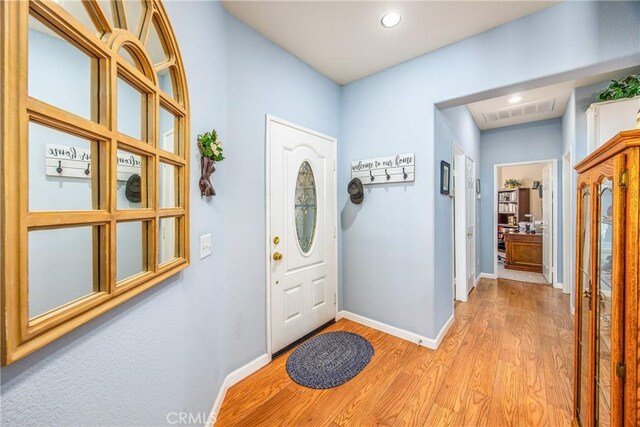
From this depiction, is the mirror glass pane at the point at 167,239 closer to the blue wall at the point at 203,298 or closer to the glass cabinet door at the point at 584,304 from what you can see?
the blue wall at the point at 203,298

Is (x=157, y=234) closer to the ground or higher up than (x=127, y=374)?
higher up

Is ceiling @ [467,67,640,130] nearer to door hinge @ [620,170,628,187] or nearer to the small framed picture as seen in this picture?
the small framed picture

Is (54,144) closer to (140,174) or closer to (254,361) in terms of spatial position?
(140,174)

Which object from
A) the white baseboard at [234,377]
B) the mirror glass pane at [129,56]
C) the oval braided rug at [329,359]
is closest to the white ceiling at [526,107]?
the oval braided rug at [329,359]

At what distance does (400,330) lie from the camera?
2578 mm

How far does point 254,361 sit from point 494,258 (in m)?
4.63

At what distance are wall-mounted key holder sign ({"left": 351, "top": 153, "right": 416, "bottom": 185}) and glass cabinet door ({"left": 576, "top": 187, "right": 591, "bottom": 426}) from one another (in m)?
1.28

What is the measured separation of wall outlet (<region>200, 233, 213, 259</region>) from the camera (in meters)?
1.45

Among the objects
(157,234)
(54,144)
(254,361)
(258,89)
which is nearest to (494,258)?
(254,361)

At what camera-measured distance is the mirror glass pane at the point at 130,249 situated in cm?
82

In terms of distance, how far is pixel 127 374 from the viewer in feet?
2.72

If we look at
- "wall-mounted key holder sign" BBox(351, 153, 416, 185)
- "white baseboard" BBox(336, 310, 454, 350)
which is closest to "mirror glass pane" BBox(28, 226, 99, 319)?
"wall-mounted key holder sign" BBox(351, 153, 416, 185)

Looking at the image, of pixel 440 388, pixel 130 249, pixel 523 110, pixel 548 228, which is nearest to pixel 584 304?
pixel 440 388

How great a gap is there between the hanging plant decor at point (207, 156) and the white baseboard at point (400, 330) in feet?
7.09
